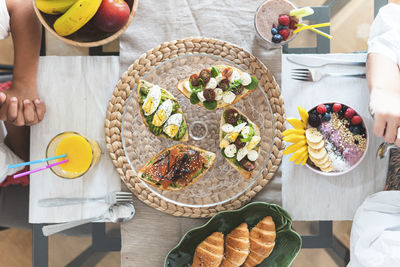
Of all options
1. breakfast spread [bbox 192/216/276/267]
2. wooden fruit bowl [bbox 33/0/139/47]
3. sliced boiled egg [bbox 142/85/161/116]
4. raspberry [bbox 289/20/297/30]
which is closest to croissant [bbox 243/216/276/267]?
breakfast spread [bbox 192/216/276/267]

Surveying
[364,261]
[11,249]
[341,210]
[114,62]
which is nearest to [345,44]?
[341,210]

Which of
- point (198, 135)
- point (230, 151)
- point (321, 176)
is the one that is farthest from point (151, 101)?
point (321, 176)

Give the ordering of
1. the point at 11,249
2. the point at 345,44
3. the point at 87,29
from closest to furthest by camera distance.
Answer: the point at 87,29, the point at 345,44, the point at 11,249

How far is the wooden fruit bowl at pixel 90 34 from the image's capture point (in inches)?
38.8

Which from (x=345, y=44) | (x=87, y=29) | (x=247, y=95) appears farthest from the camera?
(x=345, y=44)

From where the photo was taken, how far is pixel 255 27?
1.11 metres

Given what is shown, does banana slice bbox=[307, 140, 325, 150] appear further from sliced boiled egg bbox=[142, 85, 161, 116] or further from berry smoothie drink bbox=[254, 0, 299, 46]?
sliced boiled egg bbox=[142, 85, 161, 116]

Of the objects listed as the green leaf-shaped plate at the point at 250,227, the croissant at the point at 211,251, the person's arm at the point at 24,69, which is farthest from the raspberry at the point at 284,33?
the person's arm at the point at 24,69

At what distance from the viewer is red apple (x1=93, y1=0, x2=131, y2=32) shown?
950 mm

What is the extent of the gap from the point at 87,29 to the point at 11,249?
145 cm

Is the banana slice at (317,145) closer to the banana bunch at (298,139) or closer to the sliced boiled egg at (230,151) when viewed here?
the banana bunch at (298,139)

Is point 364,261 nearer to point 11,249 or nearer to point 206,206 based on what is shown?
point 206,206

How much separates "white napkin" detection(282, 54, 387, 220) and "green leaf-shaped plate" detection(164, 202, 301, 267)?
0.07 m

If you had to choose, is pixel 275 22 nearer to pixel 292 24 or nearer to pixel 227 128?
pixel 292 24
